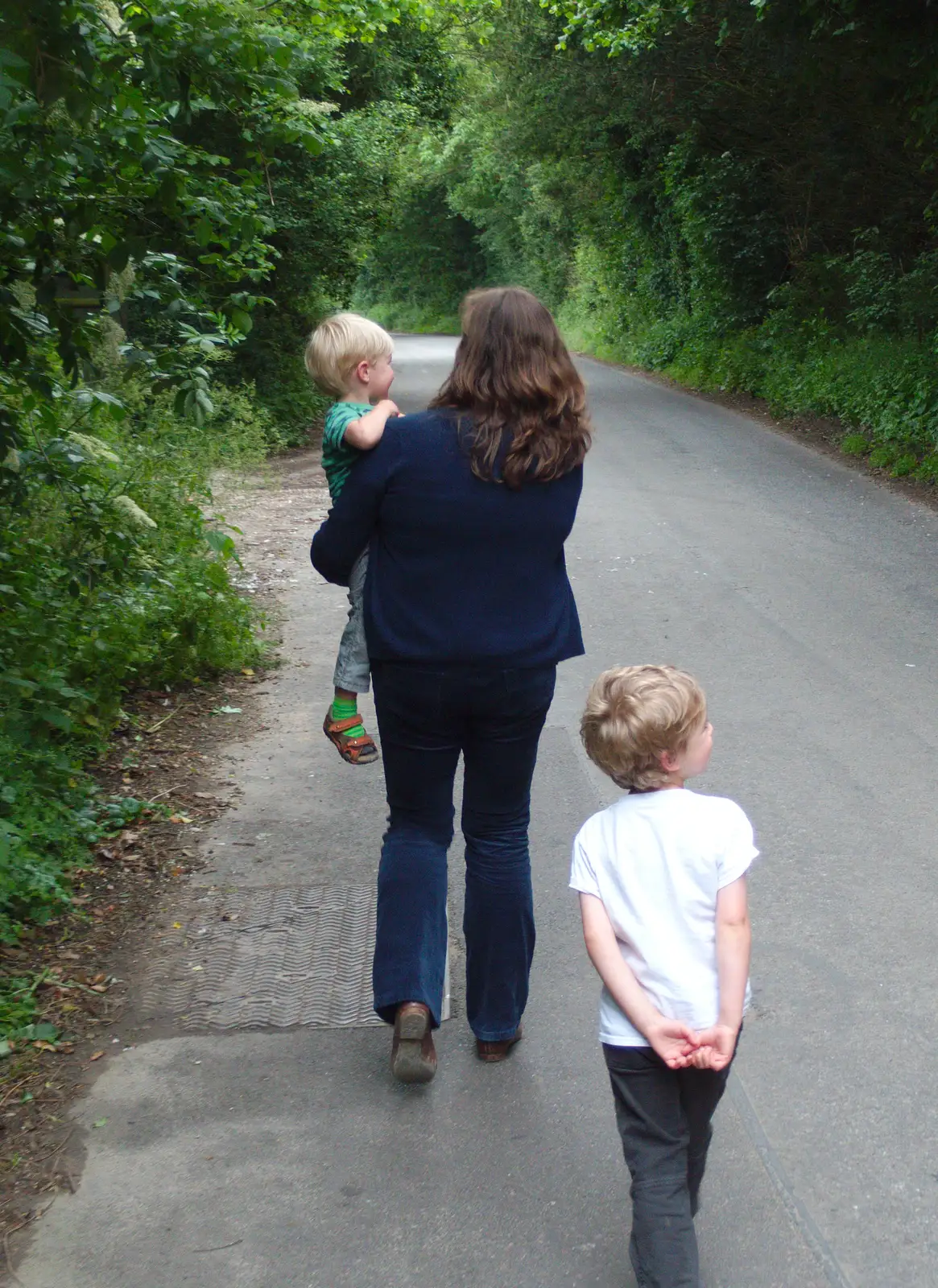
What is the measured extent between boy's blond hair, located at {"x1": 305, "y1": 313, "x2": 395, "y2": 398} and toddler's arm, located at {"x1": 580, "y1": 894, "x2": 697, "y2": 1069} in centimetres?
160

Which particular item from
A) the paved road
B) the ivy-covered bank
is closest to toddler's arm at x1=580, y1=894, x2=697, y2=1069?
the paved road

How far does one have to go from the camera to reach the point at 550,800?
5594mm

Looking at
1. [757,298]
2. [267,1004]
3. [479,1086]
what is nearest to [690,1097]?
[479,1086]

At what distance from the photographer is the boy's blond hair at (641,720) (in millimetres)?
2541

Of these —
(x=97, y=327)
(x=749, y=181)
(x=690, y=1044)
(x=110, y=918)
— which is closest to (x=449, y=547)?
(x=690, y=1044)

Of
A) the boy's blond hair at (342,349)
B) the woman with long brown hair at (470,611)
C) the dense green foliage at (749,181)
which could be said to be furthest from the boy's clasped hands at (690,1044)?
the dense green foliage at (749,181)

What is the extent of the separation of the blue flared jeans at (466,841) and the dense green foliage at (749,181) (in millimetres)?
9758

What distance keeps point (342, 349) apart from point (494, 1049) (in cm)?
197

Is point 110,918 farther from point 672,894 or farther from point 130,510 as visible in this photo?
point 672,894

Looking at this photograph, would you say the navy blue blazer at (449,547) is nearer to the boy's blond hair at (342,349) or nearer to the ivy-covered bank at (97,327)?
the boy's blond hair at (342,349)

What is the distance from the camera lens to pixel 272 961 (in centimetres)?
428

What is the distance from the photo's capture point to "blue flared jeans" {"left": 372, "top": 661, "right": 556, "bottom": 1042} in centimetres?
329

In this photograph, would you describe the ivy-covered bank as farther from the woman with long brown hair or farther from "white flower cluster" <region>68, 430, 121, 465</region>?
the woman with long brown hair

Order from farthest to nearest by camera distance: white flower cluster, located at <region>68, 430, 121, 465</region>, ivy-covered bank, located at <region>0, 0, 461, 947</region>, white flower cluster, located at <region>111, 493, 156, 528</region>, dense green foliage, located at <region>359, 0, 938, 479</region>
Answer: dense green foliage, located at <region>359, 0, 938, 479</region> → white flower cluster, located at <region>111, 493, 156, 528</region> → white flower cluster, located at <region>68, 430, 121, 465</region> → ivy-covered bank, located at <region>0, 0, 461, 947</region>
